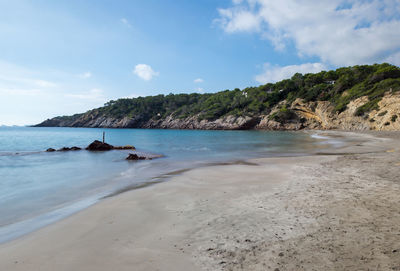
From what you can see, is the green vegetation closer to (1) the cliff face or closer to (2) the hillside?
(2) the hillside

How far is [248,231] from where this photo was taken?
4.27m

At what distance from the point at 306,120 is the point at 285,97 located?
57.2ft

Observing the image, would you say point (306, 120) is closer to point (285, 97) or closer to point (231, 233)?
point (285, 97)

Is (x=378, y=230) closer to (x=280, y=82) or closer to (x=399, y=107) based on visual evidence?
(x=399, y=107)

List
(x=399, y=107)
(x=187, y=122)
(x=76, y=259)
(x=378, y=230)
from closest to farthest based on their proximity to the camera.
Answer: (x=76, y=259), (x=378, y=230), (x=399, y=107), (x=187, y=122)

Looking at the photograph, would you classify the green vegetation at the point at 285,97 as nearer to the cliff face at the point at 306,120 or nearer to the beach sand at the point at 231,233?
the cliff face at the point at 306,120

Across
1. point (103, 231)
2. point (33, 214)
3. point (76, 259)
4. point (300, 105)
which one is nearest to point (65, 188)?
point (33, 214)

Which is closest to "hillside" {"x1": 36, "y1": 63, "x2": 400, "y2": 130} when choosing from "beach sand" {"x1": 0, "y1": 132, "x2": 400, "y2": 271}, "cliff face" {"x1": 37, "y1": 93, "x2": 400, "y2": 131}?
"cliff face" {"x1": 37, "y1": 93, "x2": 400, "y2": 131}

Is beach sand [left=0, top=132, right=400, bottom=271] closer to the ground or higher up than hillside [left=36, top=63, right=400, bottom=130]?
closer to the ground

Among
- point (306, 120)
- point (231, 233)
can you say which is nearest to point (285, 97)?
point (306, 120)

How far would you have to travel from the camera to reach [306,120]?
215ft

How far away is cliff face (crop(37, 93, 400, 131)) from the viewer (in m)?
39.8

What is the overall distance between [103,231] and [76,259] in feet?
3.45

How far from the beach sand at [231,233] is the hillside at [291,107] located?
41633 millimetres
